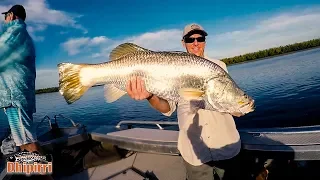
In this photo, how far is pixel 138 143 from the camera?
5.93 m

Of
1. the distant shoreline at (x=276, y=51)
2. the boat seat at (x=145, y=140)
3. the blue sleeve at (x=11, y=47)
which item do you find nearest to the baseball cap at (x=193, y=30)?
the boat seat at (x=145, y=140)

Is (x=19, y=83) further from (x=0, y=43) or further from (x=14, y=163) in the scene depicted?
(x=14, y=163)

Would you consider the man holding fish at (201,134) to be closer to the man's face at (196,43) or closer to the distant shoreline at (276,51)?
the man's face at (196,43)

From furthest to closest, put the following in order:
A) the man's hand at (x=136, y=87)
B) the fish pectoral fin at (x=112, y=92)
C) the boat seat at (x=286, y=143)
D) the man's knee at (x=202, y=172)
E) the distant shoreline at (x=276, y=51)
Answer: the distant shoreline at (x=276, y=51)
the boat seat at (x=286, y=143)
the man's knee at (x=202, y=172)
the fish pectoral fin at (x=112, y=92)
the man's hand at (x=136, y=87)

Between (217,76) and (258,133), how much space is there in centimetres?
238

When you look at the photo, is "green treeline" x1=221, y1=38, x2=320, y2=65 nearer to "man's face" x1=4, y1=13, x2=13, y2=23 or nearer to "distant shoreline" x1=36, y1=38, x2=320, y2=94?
"distant shoreline" x1=36, y1=38, x2=320, y2=94

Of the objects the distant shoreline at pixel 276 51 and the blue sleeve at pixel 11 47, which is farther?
the distant shoreline at pixel 276 51

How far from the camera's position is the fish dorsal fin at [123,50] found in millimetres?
2820

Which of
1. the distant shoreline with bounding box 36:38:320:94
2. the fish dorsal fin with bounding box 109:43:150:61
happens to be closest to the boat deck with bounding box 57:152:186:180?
the fish dorsal fin with bounding box 109:43:150:61

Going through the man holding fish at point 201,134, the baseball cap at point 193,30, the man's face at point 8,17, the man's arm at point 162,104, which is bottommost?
the man holding fish at point 201,134

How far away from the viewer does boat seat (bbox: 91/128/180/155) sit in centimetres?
527

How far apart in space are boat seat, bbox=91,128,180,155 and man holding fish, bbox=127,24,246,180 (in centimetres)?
170

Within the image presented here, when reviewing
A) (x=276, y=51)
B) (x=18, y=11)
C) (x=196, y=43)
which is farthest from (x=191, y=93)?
(x=276, y=51)

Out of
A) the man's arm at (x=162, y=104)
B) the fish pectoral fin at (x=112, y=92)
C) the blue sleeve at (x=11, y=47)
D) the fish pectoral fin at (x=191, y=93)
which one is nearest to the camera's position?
the fish pectoral fin at (x=191, y=93)
